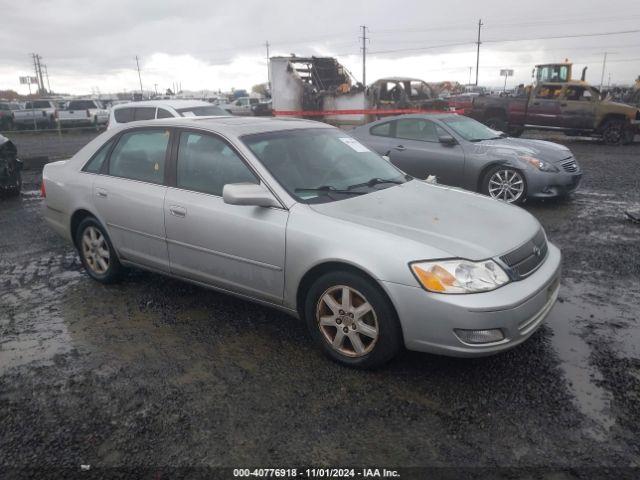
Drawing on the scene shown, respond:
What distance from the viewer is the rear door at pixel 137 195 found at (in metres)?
4.14

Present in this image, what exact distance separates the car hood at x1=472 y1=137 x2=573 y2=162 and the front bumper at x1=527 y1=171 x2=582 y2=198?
287 millimetres

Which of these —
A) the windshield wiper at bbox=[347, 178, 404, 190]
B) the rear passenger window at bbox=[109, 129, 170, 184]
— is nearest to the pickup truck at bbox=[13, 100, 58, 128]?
the rear passenger window at bbox=[109, 129, 170, 184]

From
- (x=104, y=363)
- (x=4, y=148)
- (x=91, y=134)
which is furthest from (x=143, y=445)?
(x=91, y=134)

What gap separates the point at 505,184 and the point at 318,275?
5330 millimetres

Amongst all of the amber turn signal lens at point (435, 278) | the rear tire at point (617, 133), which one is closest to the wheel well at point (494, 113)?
the rear tire at point (617, 133)

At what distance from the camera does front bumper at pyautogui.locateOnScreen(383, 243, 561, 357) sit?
288cm

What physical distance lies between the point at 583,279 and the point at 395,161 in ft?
13.7

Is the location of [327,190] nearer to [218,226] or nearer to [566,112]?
[218,226]

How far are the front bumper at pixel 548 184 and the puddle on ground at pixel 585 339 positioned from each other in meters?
3.15

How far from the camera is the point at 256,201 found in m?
3.43

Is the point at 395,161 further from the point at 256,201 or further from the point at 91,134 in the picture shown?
the point at 91,134

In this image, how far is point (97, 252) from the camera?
4816 millimetres

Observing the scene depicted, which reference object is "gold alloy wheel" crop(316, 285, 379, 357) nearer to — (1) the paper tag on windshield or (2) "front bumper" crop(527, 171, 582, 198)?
(1) the paper tag on windshield

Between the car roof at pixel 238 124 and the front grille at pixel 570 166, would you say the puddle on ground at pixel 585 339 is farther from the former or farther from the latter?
the front grille at pixel 570 166
